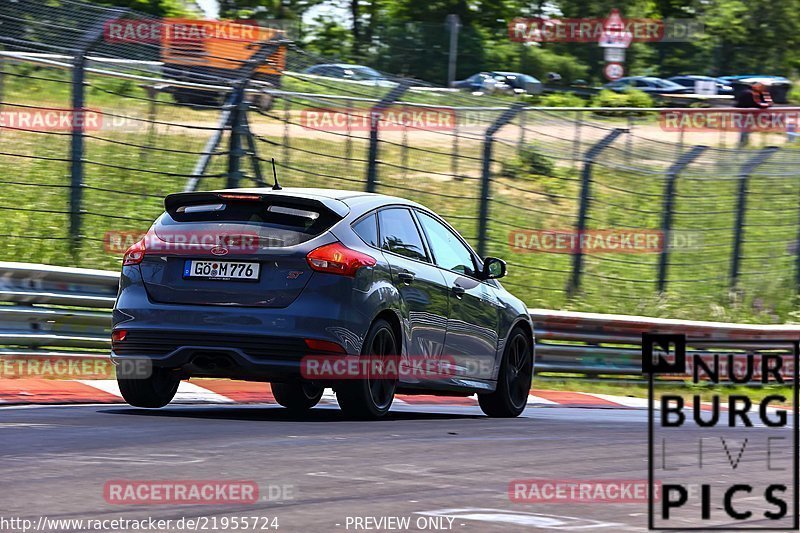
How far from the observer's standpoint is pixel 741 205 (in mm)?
18641

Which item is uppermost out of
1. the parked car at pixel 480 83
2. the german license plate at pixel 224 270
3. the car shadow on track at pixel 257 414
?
the parked car at pixel 480 83

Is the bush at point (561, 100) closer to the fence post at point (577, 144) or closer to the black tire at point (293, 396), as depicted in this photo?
the fence post at point (577, 144)

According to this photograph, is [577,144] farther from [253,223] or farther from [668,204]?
[253,223]

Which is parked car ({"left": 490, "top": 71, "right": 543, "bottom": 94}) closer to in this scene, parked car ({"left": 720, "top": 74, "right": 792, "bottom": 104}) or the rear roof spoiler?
parked car ({"left": 720, "top": 74, "right": 792, "bottom": 104})

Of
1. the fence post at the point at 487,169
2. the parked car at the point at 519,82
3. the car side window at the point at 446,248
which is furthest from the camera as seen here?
the parked car at the point at 519,82

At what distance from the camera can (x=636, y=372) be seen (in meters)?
15.6

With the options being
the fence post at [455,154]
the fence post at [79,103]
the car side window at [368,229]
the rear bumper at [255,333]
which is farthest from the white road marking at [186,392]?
the fence post at [455,154]

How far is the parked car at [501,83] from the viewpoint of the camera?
42719mm

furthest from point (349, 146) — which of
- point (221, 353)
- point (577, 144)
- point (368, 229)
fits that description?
point (221, 353)

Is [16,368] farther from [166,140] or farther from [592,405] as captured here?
[592,405]

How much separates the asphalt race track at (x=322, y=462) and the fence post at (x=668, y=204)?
25.6 feet

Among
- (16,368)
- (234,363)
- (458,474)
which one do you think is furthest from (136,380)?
(458,474)

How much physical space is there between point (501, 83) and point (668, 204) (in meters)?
26.6

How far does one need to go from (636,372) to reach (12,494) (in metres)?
10.5
